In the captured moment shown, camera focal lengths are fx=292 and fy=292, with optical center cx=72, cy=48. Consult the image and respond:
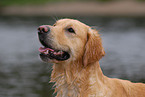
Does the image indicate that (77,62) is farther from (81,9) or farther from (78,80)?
(81,9)

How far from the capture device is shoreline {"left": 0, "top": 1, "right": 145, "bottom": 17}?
1463 inches

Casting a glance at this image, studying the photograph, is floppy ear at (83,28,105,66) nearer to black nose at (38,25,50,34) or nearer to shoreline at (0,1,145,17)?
black nose at (38,25,50,34)

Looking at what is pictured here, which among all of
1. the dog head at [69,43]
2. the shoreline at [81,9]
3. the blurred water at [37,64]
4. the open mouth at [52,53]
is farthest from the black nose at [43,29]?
the shoreline at [81,9]

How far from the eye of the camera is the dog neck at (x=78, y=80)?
195 inches

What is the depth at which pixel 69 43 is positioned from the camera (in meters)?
5.04

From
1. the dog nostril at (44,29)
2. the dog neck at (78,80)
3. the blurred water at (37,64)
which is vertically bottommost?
the blurred water at (37,64)

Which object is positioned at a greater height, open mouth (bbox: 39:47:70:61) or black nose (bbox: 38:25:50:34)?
black nose (bbox: 38:25:50:34)

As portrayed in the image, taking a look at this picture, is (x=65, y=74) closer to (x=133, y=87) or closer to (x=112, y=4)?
(x=133, y=87)

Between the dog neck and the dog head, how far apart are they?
0.47 ft

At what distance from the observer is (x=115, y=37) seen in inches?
830

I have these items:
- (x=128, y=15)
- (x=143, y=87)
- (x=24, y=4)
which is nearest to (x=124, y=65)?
(x=143, y=87)

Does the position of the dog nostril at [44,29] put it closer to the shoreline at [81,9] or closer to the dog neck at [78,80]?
the dog neck at [78,80]

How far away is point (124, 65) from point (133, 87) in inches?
294

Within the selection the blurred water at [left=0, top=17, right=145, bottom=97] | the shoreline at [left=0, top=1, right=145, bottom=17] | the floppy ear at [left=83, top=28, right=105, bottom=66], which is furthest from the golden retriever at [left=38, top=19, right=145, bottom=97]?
the shoreline at [left=0, top=1, right=145, bottom=17]
